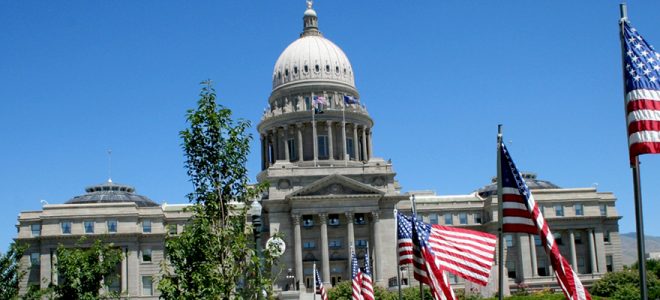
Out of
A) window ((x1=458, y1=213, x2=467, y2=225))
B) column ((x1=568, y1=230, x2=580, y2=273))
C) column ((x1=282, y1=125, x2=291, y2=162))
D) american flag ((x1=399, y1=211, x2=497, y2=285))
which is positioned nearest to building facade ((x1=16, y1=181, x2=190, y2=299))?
column ((x1=282, y1=125, x2=291, y2=162))

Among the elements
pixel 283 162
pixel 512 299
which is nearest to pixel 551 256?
pixel 512 299

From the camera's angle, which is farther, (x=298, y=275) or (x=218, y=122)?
(x=298, y=275)

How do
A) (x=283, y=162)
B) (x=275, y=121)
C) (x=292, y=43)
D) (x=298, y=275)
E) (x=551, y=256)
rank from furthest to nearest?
(x=292, y=43)
(x=275, y=121)
(x=283, y=162)
(x=298, y=275)
(x=551, y=256)

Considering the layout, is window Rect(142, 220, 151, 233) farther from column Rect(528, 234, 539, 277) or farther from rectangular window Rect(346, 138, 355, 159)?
column Rect(528, 234, 539, 277)

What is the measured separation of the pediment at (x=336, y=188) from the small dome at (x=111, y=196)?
2495 cm

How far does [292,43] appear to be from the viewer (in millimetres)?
133625

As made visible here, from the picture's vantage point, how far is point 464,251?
30.7 metres

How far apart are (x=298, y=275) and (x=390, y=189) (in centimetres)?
1593

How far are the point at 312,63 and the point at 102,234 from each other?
135 ft

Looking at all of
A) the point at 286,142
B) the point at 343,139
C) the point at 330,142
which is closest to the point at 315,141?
the point at 330,142

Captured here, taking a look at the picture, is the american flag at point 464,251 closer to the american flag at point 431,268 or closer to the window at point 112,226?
the american flag at point 431,268

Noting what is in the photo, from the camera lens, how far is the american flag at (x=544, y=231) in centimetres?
2372

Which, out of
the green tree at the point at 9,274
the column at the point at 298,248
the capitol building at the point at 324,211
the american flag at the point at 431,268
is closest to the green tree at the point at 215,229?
the american flag at the point at 431,268

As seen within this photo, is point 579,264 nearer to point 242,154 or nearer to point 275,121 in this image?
point 275,121
